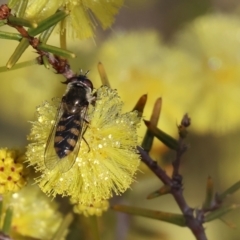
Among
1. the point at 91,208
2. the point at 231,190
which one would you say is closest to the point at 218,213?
the point at 231,190

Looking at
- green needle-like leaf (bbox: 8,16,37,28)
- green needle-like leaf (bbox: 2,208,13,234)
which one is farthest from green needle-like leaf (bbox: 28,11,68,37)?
green needle-like leaf (bbox: 2,208,13,234)

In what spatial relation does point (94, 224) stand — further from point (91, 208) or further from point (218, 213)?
point (218, 213)

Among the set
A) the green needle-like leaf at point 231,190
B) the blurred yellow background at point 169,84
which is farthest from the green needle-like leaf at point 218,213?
the blurred yellow background at point 169,84

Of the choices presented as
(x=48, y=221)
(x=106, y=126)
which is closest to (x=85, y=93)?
(x=106, y=126)

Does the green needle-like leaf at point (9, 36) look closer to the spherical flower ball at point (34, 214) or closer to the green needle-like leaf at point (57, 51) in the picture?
the green needle-like leaf at point (57, 51)

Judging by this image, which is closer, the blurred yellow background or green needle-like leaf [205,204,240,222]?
green needle-like leaf [205,204,240,222]

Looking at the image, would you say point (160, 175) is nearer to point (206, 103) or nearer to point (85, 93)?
point (85, 93)

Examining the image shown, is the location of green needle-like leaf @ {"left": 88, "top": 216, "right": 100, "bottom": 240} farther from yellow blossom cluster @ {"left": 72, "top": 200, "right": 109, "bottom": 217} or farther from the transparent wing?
the transparent wing
